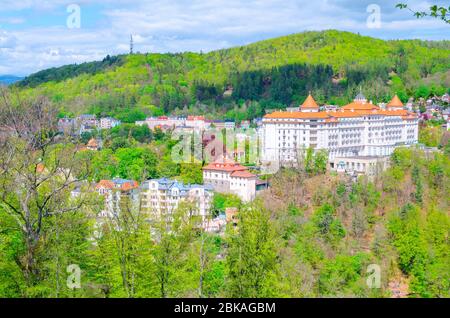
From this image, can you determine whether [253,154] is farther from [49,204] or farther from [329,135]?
[49,204]

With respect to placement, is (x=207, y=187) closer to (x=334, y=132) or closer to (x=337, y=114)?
(x=334, y=132)

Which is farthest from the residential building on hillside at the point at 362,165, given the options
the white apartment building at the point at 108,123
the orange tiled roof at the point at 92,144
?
the white apartment building at the point at 108,123

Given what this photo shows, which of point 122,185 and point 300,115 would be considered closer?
point 122,185

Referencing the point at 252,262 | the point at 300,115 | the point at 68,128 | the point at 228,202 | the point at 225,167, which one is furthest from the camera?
the point at 300,115

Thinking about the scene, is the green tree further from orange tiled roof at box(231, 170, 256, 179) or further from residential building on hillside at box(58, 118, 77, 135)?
orange tiled roof at box(231, 170, 256, 179)

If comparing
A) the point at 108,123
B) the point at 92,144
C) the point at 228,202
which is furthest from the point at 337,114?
the point at 108,123
